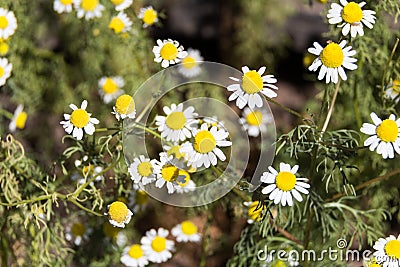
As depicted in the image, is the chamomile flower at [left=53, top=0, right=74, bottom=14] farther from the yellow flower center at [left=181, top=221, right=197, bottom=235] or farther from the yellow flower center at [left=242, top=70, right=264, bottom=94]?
the yellow flower center at [left=242, top=70, right=264, bottom=94]

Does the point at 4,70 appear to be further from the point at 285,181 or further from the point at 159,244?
the point at 285,181

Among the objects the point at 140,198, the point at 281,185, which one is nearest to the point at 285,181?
the point at 281,185

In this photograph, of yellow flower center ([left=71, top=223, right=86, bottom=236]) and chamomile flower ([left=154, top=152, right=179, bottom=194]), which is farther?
yellow flower center ([left=71, top=223, right=86, bottom=236])

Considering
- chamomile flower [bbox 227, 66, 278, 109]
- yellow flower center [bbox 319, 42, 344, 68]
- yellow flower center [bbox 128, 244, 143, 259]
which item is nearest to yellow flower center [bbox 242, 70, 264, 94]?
chamomile flower [bbox 227, 66, 278, 109]

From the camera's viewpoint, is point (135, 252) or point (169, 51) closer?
point (169, 51)

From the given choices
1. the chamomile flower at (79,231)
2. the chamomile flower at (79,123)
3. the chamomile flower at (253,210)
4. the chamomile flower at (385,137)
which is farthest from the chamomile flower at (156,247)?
the chamomile flower at (385,137)
